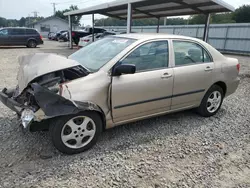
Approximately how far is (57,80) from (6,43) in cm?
1689

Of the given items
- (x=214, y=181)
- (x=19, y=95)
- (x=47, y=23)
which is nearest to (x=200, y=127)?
(x=214, y=181)

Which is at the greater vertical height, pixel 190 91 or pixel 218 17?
pixel 218 17

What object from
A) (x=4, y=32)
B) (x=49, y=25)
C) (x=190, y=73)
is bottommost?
(x=190, y=73)

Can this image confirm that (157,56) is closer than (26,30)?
Yes

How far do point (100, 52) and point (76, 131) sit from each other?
135 cm

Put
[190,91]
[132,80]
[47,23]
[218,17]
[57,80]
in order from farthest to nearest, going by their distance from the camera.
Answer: [47,23], [218,17], [190,91], [132,80], [57,80]

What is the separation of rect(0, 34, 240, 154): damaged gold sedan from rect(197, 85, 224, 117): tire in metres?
0.03

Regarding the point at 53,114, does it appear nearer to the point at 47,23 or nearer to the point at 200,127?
the point at 200,127

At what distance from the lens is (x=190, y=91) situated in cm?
381

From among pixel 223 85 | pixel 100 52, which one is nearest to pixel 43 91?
pixel 100 52

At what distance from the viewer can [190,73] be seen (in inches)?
146

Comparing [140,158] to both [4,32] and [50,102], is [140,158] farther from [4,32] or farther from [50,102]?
[4,32]

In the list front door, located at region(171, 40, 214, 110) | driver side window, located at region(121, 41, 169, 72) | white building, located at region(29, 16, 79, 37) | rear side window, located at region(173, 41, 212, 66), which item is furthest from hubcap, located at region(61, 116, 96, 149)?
white building, located at region(29, 16, 79, 37)

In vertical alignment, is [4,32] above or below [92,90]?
above
